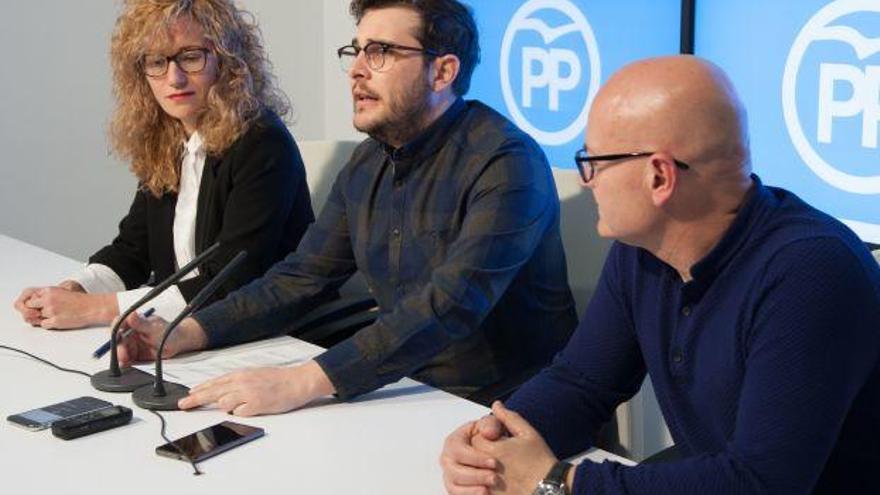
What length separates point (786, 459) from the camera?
1408 mm

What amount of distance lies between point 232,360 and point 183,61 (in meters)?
0.88

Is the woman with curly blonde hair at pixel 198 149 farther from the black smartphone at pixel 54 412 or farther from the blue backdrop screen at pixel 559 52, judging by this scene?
the blue backdrop screen at pixel 559 52

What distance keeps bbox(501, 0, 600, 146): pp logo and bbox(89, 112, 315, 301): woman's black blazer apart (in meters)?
1.82

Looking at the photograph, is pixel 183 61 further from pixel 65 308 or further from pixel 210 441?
pixel 210 441

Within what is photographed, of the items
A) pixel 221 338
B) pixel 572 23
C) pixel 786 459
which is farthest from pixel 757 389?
pixel 572 23

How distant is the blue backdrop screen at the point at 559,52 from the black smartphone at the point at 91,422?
2.66 metres

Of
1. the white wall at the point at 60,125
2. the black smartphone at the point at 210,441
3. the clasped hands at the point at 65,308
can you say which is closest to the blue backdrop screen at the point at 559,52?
the white wall at the point at 60,125

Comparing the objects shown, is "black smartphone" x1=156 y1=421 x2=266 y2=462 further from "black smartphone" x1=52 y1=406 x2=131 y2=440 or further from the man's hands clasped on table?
the man's hands clasped on table

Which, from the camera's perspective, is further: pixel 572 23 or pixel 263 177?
pixel 572 23

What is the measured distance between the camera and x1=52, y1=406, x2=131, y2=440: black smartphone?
179 cm

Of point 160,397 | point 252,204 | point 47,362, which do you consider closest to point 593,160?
point 160,397

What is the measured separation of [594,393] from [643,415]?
40 centimetres

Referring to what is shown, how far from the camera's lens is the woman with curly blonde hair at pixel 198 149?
8.80 feet

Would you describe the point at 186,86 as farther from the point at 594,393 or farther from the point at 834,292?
the point at 834,292
